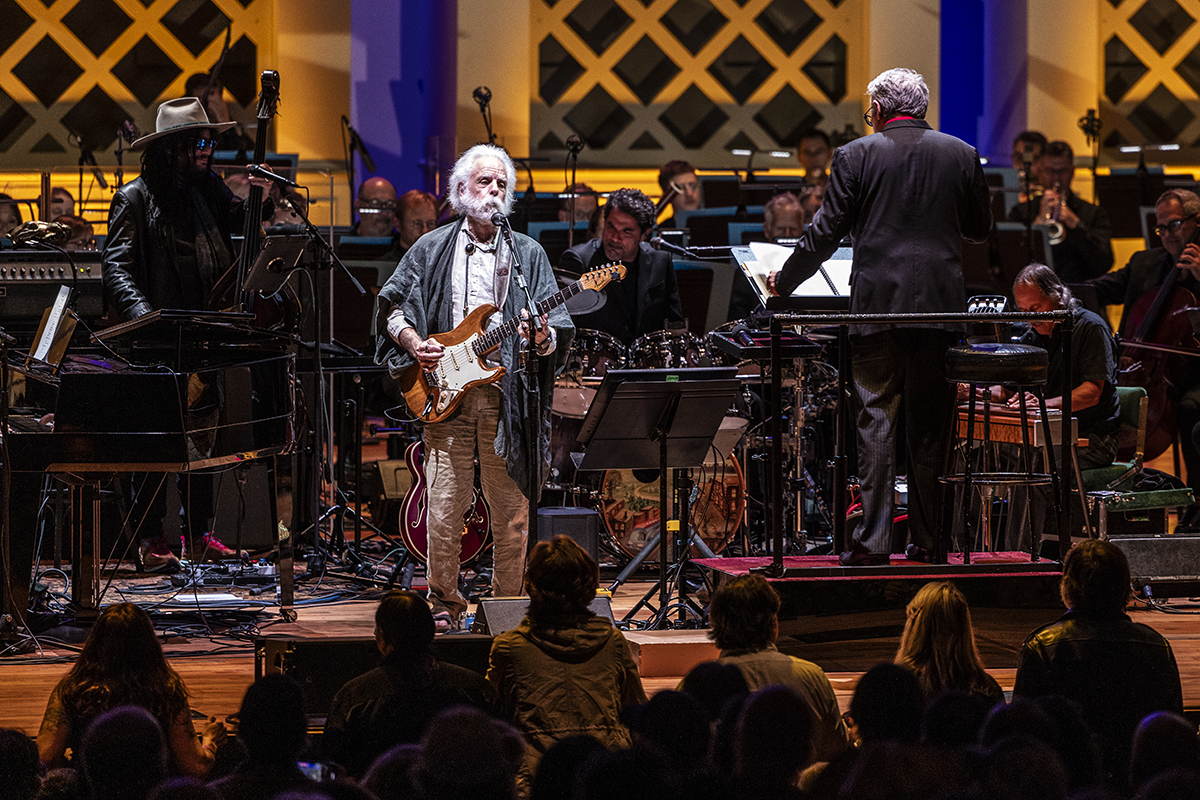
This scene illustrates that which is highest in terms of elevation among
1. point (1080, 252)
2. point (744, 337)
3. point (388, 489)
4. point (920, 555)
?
point (1080, 252)

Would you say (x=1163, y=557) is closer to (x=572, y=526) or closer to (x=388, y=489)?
(x=572, y=526)

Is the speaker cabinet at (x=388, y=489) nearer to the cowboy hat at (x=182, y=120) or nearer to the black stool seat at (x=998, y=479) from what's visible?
the cowboy hat at (x=182, y=120)

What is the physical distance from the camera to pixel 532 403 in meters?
5.20

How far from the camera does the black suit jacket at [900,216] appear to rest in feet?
16.0

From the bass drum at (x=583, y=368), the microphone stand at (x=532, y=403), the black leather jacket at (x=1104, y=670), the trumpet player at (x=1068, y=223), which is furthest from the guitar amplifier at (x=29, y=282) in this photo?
the trumpet player at (x=1068, y=223)

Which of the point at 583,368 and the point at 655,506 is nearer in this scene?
the point at 583,368

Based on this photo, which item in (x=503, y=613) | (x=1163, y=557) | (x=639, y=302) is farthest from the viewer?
(x=639, y=302)

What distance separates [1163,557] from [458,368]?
271 cm

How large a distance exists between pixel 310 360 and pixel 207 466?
148cm

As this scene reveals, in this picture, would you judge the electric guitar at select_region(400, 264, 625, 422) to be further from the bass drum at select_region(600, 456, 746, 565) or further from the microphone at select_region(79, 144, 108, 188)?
the microphone at select_region(79, 144, 108, 188)

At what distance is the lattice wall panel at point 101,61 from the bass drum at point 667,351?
624cm

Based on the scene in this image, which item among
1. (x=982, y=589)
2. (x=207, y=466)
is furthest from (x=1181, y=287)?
(x=207, y=466)

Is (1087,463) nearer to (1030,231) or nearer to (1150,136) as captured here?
(1030,231)

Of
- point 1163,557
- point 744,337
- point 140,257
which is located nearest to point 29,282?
point 140,257
